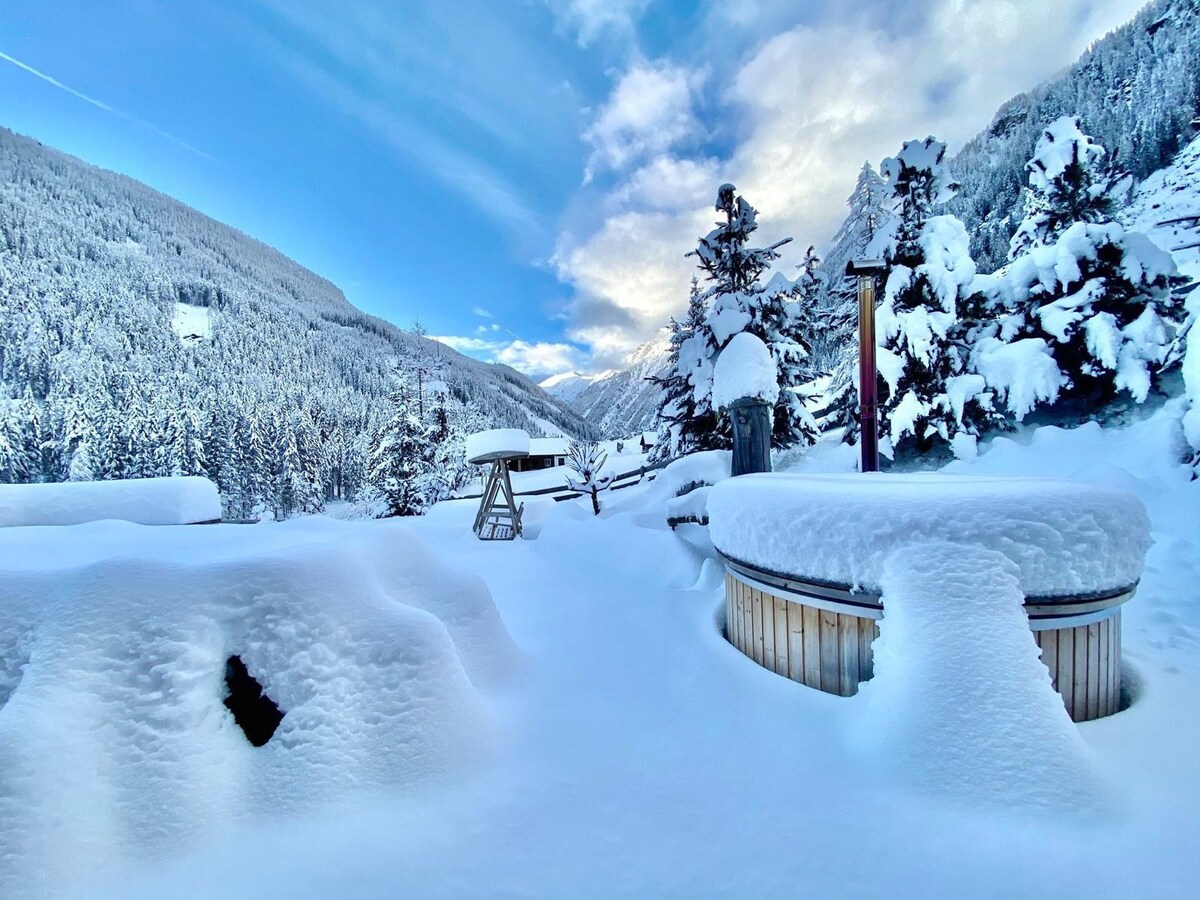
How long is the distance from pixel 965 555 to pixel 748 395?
4.16 metres

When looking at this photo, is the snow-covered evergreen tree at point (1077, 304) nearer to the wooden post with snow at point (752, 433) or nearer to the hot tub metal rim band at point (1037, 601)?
the wooden post with snow at point (752, 433)

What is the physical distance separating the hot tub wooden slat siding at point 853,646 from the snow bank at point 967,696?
21 cm

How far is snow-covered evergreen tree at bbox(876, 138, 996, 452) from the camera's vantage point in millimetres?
8586

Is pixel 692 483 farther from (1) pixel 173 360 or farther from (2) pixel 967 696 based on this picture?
(1) pixel 173 360

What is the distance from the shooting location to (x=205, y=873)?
1706 mm

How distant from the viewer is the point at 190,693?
6.67ft

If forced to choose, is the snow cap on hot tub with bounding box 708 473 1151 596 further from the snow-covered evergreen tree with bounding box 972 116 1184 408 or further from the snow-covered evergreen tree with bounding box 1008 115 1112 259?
the snow-covered evergreen tree with bounding box 1008 115 1112 259

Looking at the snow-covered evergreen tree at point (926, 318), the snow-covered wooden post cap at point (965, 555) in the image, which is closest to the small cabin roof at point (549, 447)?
the snow-covered evergreen tree at point (926, 318)

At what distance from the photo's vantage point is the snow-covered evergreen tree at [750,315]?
10.3 metres

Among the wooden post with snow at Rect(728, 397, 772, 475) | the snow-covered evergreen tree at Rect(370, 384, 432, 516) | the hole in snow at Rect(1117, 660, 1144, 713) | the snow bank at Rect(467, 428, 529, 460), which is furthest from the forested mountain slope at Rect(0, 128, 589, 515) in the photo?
the hole in snow at Rect(1117, 660, 1144, 713)

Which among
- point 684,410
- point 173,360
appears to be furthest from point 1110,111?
point 173,360

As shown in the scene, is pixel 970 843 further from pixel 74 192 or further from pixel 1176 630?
pixel 74 192

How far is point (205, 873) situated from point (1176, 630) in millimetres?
7028

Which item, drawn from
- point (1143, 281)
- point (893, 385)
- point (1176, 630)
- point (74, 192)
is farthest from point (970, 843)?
point (74, 192)
